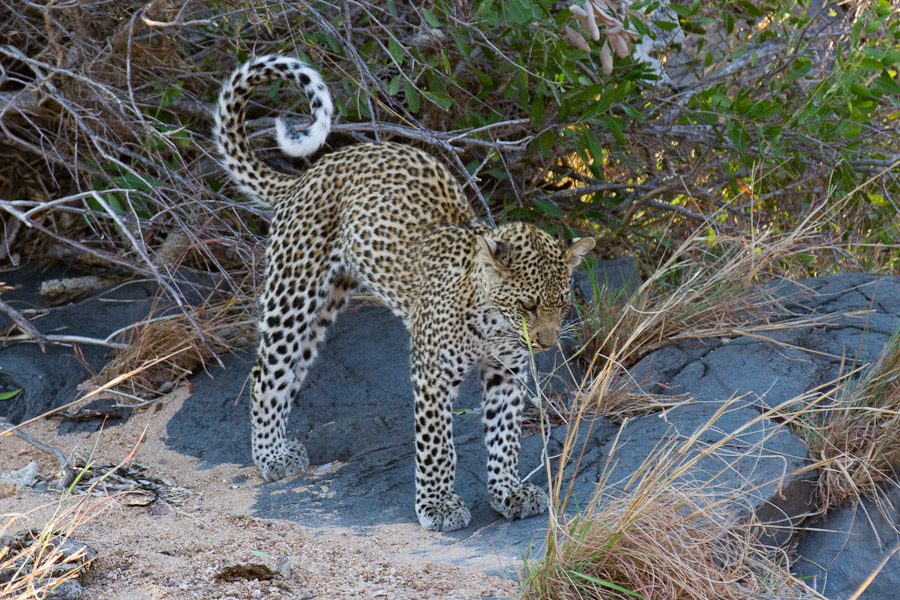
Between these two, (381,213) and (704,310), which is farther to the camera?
(704,310)

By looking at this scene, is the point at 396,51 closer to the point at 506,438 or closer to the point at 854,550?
the point at 506,438

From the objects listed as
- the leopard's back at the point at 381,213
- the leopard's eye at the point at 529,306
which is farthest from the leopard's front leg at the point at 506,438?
the leopard's back at the point at 381,213

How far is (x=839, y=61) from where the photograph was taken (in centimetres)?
601

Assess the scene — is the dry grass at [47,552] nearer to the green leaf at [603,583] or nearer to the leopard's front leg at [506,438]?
the green leaf at [603,583]

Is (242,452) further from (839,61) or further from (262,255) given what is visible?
(839,61)

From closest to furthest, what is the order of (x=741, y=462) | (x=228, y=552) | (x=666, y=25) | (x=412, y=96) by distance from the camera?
(x=228, y=552)
(x=741, y=462)
(x=412, y=96)
(x=666, y=25)

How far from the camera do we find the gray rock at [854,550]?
4027 millimetres

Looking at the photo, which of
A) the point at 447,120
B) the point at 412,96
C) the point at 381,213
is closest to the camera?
the point at 381,213

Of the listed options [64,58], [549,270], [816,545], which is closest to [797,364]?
[816,545]

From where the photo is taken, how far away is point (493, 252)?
13.7 ft

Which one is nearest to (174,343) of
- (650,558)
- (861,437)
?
(650,558)

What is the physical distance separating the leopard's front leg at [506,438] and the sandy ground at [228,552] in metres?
0.43

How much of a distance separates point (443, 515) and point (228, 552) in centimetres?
106

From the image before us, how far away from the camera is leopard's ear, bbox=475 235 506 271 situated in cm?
416
